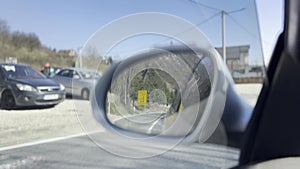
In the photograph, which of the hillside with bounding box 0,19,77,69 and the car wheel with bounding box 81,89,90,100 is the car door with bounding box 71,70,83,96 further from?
the hillside with bounding box 0,19,77,69

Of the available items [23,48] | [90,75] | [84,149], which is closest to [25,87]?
[23,48]

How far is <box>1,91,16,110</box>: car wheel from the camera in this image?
10.2 feet

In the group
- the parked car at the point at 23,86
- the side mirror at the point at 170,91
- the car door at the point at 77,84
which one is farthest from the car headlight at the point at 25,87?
the side mirror at the point at 170,91

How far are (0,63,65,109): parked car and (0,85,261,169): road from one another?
25cm

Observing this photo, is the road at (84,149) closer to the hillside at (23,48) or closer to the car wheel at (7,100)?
the car wheel at (7,100)

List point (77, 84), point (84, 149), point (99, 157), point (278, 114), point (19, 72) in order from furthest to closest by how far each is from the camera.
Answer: point (19, 72)
point (84, 149)
point (99, 157)
point (77, 84)
point (278, 114)

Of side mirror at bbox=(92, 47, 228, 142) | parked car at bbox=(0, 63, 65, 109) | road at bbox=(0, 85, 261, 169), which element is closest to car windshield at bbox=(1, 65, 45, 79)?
parked car at bbox=(0, 63, 65, 109)

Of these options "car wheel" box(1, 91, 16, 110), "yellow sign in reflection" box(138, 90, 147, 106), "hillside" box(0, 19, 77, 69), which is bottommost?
"car wheel" box(1, 91, 16, 110)

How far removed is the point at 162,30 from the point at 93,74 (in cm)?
44

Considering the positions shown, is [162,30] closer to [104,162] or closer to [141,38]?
[141,38]

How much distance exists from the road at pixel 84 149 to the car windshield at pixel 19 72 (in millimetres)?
642

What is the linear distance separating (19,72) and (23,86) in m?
0.19

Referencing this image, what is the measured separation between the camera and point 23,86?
3.15 metres

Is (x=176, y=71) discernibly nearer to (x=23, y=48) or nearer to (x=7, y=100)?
(x=23, y=48)
